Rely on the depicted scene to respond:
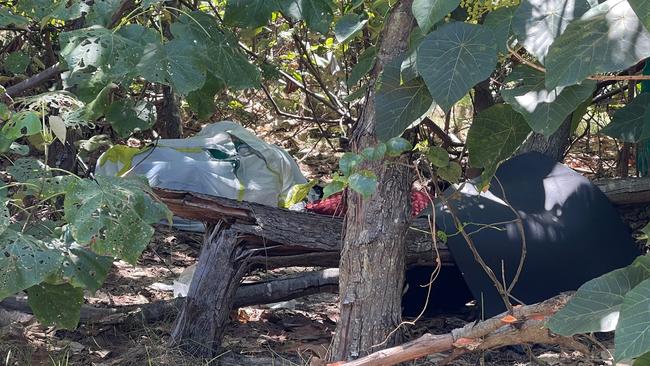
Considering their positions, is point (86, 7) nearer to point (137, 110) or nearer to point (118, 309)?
point (137, 110)

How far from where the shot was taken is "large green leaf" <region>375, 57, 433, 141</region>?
268 centimetres

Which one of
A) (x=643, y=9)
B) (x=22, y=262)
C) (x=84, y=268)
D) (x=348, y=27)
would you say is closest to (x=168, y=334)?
(x=84, y=268)

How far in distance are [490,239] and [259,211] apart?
914 millimetres

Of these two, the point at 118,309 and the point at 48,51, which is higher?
the point at 48,51

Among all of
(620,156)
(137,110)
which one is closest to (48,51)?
(137,110)

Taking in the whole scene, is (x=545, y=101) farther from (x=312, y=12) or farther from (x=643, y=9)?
(x=312, y=12)

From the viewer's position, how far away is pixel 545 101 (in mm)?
2391

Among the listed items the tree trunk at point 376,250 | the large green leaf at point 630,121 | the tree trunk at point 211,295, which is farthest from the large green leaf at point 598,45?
the tree trunk at point 211,295

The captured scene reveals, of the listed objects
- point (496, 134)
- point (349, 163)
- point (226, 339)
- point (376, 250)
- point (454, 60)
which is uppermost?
point (454, 60)

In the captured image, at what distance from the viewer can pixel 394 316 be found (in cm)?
288

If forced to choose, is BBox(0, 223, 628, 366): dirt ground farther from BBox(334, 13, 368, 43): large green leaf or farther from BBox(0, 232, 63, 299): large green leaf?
BBox(334, 13, 368, 43): large green leaf

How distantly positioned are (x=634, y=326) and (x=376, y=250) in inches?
39.8

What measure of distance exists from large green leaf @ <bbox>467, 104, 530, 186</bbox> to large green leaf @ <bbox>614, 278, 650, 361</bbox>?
0.88 m

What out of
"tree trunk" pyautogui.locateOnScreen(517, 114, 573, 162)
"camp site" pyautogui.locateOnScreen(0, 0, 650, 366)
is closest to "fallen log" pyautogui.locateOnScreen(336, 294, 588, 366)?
"camp site" pyautogui.locateOnScreen(0, 0, 650, 366)
